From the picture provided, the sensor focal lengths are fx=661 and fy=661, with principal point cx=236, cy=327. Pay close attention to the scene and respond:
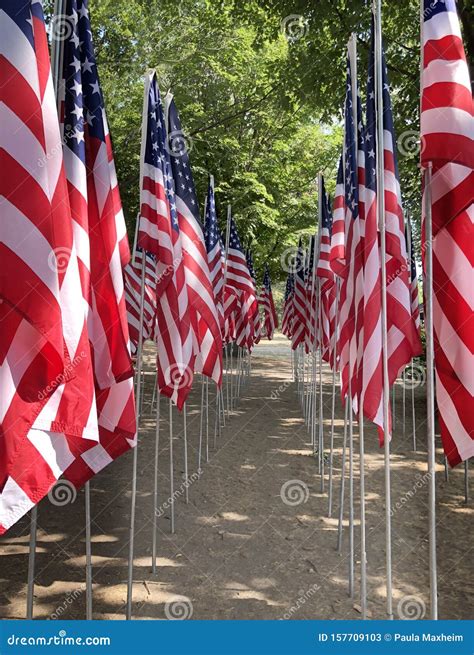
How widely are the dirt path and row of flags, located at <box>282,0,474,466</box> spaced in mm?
1736

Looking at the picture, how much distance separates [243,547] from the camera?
6.88m

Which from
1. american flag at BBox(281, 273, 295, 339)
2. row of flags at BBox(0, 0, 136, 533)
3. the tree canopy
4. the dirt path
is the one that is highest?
Result: the tree canopy

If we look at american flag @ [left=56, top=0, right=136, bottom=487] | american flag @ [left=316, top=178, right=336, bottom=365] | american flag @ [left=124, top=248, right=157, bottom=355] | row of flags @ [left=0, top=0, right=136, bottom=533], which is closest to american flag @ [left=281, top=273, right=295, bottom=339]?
american flag @ [left=124, top=248, right=157, bottom=355]

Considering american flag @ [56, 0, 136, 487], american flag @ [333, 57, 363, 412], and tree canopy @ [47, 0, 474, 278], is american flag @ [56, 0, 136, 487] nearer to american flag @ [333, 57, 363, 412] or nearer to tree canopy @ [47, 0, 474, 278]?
american flag @ [333, 57, 363, 412]

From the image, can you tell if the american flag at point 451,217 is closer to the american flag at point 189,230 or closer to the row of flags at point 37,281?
the row of flags at point 37,281

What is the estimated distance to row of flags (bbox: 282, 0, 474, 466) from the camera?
12.7ft

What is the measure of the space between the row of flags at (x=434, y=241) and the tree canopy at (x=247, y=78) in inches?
284

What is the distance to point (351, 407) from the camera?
5707mm

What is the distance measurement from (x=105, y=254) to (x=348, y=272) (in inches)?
87.1

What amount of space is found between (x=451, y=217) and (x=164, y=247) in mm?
2772

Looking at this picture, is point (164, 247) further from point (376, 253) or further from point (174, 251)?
point (376, 253)

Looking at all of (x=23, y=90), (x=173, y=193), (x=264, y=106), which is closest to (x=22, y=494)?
(x=23, y=90)

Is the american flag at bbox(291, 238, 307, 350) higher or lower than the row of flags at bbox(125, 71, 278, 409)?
higher

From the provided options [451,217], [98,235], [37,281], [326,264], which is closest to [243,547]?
[326,264]
